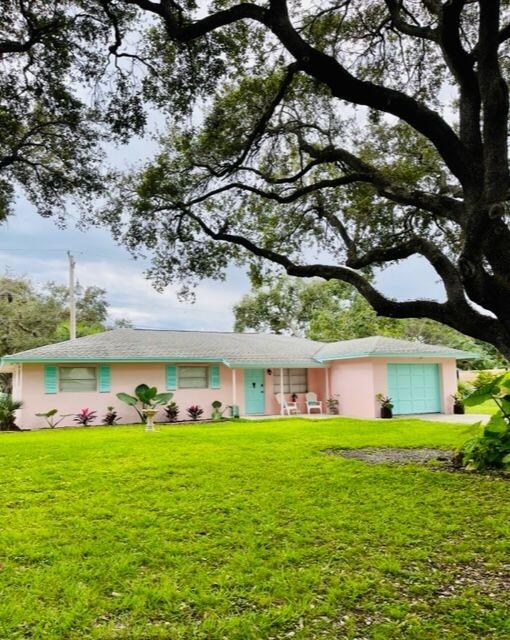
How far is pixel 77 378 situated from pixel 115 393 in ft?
4.69

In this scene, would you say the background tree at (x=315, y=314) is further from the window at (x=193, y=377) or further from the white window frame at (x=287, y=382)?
the window at (x=193, y=377)

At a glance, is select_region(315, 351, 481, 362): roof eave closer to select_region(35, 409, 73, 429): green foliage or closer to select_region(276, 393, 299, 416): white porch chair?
select_region(276, 393, 299, 416): white porch chair

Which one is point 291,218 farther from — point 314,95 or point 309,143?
point 314,95

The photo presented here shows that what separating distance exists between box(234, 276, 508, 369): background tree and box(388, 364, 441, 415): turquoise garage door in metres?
10.3

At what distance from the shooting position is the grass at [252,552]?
10.6ft

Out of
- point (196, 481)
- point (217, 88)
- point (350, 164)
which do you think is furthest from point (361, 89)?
point (196, 481)

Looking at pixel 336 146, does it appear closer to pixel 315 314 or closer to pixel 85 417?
pixel 85 417

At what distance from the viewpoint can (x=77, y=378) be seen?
680 inches

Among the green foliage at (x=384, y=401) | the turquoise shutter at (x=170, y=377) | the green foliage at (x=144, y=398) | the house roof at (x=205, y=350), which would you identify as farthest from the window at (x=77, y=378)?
the green foliage at (x=384, y=401)

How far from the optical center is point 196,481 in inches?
284

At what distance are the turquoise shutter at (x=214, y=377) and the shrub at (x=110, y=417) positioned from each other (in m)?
3.77

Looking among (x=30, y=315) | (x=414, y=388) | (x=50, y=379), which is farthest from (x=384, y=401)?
(x=30, y=315)

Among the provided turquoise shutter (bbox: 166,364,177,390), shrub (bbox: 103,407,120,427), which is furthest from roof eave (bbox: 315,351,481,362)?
shrub (bbox: 103,407,120,427)

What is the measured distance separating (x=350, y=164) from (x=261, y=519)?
16.6 ft
